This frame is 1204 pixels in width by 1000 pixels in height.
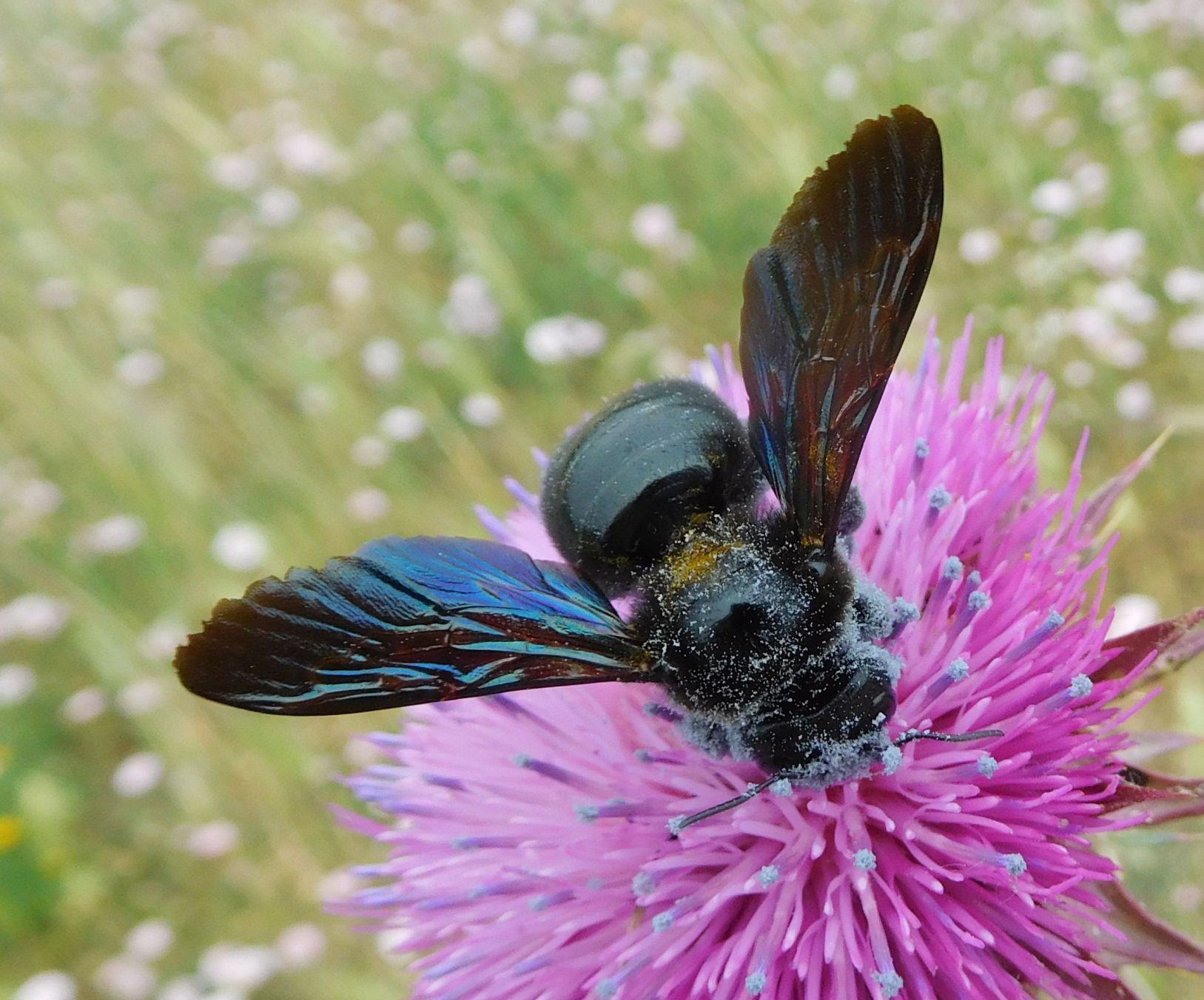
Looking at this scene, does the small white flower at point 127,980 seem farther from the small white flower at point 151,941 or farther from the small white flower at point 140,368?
the small white flower at point 140,368

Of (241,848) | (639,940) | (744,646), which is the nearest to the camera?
(744,646)

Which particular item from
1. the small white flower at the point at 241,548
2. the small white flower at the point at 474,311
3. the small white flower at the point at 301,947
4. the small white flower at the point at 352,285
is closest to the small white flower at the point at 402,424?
the small white flower at the point at 474,311

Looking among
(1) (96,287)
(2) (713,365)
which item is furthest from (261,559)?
(2) (713,365)

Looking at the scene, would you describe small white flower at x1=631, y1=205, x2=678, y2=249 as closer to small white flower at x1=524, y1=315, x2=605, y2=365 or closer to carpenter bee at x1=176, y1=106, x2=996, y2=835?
small white flower at x1=524, y1=315, x2=605, y2=365

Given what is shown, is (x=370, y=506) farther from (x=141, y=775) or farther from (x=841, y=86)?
(x=841, y=86)

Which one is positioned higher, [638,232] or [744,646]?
[638,232]

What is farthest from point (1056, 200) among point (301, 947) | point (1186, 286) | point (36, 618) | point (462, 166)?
point (36, 618)

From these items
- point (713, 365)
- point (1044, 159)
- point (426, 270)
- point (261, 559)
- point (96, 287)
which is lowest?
point (713, 365)

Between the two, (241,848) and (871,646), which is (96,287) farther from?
(871,646)
